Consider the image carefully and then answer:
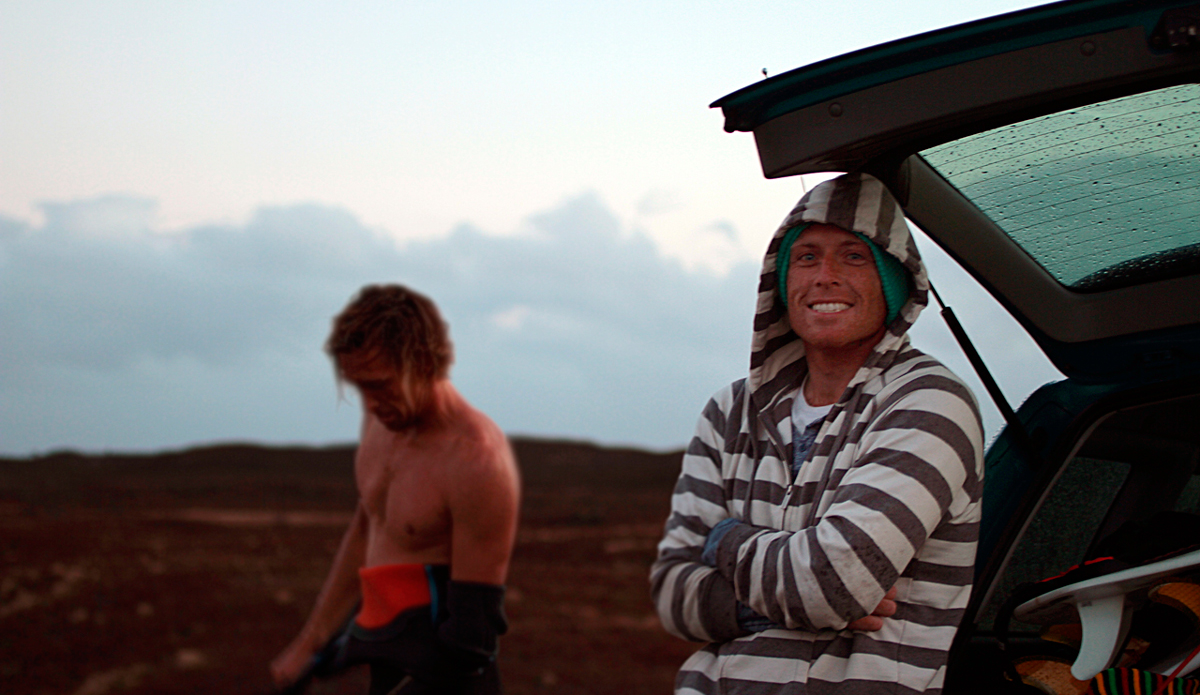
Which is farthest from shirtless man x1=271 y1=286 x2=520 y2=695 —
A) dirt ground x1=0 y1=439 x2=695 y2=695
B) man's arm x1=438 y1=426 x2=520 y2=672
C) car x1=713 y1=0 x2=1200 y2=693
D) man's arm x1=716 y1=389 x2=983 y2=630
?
dirt ground x1=0 y1=439 x2=695 y2=695

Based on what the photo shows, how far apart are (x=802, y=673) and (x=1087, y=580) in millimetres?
611

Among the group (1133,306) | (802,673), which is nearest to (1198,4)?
(1133,306)

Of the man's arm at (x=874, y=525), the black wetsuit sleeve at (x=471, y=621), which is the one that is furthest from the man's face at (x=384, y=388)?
the man's arm at (x=874, y=525)

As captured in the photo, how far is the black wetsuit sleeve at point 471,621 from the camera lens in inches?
128

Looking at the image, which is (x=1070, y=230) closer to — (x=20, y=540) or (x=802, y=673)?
(x=802, y=673)

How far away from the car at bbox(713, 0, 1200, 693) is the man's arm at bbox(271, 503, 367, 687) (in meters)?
2.35

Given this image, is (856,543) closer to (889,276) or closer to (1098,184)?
(889,276)

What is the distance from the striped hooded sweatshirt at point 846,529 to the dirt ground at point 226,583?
9.26 meters

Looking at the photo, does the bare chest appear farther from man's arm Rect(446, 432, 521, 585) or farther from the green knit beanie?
the green knit beanie

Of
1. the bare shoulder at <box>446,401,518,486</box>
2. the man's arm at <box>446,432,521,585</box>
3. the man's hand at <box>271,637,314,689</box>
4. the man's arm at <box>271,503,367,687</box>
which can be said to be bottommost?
the man's hand at <box>271,637,314,689</box>

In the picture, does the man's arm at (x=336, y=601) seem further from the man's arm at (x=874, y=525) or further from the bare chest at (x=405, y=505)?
the man's arm at (x=874, y=525)

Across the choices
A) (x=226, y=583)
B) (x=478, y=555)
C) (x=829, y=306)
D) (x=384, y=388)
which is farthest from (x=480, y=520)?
(x=226, y=583)

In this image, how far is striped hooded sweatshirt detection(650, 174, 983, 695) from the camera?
6.30ft

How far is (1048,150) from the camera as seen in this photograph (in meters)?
2.20
